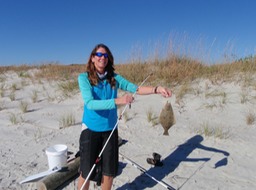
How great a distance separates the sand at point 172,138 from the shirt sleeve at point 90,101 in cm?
140

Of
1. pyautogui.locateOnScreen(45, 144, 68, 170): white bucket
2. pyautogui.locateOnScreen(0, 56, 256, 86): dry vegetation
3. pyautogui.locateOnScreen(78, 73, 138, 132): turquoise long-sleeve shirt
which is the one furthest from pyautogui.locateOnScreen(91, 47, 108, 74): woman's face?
pyautogui.locateOnScreen(0, 56, 256, 86): dry vegetation

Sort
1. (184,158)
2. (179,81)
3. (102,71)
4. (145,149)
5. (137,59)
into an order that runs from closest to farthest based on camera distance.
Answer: (102,71) < (184,158) < (145,149) < (179,81) < (137,59)

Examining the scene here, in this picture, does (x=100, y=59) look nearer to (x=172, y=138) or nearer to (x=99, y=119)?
(x=99, y=119)

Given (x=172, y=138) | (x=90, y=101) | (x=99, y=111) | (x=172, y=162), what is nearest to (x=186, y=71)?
(x=172, y=138)

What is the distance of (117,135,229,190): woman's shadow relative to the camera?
3418 millimetres

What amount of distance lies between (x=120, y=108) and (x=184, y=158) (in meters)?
2.54

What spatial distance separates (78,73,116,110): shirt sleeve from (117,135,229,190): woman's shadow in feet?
4.63

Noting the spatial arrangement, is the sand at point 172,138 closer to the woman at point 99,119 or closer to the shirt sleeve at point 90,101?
the woman at point 99,119

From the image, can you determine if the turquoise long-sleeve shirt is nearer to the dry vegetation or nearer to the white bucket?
the white bucket

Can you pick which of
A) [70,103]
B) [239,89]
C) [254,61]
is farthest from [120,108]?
[254,61]

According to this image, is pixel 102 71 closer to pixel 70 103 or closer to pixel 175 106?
pixel 175 106

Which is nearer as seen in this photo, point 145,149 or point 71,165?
point 71,165

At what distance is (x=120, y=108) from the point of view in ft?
20.8

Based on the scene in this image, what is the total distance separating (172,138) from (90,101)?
2.82 metres
